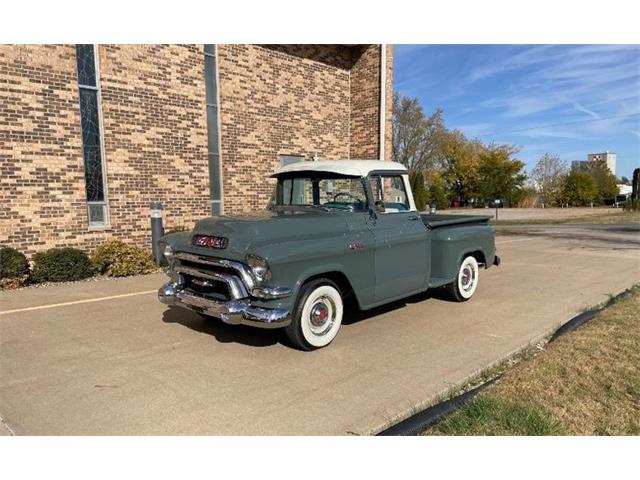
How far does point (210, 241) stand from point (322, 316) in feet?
4.49

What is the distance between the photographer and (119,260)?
8.62m

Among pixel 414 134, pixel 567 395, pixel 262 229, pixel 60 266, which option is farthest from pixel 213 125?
Answer: pixel 414 134

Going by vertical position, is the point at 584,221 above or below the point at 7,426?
above

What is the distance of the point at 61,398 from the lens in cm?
355

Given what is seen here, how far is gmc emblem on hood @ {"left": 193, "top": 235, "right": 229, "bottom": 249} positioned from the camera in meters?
4.41

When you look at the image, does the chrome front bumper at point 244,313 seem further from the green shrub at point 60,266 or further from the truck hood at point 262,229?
the green shrub at point 60,266

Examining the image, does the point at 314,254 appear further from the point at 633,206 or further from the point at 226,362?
the point at 633,206

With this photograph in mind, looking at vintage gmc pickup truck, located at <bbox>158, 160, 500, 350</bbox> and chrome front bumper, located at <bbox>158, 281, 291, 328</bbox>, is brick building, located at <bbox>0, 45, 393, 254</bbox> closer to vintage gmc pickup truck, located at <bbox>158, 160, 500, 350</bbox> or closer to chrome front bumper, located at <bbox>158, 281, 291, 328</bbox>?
vintage gmc pickup truck, located at <bbox>158, 160, 500, 350</bbox>

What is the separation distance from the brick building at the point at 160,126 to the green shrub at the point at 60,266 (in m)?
0.67

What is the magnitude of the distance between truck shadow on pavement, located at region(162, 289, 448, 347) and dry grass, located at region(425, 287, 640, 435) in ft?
7.08

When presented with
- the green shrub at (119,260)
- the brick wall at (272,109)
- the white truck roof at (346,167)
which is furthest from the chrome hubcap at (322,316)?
the brick wall at (272,109)

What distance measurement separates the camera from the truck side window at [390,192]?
5461 mm

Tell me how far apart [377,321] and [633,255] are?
9.39 metres

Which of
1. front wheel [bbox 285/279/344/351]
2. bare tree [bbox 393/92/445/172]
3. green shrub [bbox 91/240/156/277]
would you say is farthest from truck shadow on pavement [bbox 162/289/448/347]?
bare tree [bbox 393/92/445/172]
